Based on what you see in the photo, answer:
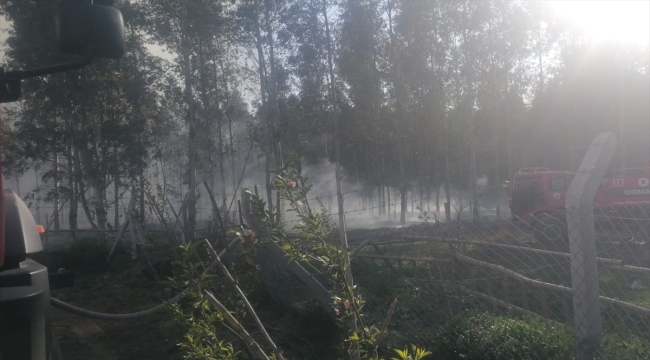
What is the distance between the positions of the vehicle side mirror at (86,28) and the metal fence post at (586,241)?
90.8 inches

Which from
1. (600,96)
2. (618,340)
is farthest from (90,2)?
(600,96)

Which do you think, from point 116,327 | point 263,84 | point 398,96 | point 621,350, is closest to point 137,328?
point 116,327

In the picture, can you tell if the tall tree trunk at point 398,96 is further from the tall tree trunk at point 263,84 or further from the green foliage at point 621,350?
the green foliage at point 621,350

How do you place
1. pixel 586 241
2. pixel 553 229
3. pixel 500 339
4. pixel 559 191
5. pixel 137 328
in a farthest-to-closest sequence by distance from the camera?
pixel 559 191, pixel 137 328, pixel 500 339, pixel 553 229, pixel 586 241

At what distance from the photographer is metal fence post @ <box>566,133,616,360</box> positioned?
313 centimetres

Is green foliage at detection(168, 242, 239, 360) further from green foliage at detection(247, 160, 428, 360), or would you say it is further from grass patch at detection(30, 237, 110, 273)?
grass patch at detection(30, 237, 110, 273)

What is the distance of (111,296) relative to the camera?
24.9 feet

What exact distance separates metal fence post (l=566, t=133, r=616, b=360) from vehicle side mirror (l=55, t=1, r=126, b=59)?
231 cm

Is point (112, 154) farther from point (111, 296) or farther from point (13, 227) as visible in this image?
point (13, 227)

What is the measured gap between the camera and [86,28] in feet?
7.52

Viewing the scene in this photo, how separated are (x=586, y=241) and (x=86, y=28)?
A: 253 centimetres

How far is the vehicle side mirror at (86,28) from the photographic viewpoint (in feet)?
7.47

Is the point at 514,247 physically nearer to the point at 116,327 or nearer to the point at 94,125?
the point at 116,327

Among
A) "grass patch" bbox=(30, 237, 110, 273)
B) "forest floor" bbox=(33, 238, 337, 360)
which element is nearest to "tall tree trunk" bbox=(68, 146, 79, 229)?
"grass patch" bbox=(30, 237, 110, 273)
